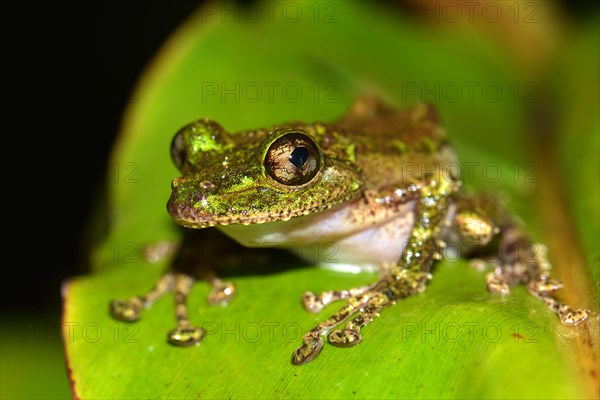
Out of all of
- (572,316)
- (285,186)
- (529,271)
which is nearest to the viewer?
(572,316)

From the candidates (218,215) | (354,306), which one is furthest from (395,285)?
(218,215)

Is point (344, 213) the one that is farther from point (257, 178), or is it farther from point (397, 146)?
point (257, 178)

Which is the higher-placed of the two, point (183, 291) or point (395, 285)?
point (395, 285)

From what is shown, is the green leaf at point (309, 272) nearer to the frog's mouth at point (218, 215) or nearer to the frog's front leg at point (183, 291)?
the frog's front leg at point (183, 291)

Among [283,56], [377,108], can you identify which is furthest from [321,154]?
[283,56]

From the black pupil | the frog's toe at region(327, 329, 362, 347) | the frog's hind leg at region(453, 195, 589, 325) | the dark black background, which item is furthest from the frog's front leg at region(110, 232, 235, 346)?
the dark black background

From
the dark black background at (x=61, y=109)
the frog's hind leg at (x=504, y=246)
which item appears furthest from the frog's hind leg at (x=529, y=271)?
the dark black background at (x=61, y=109)
